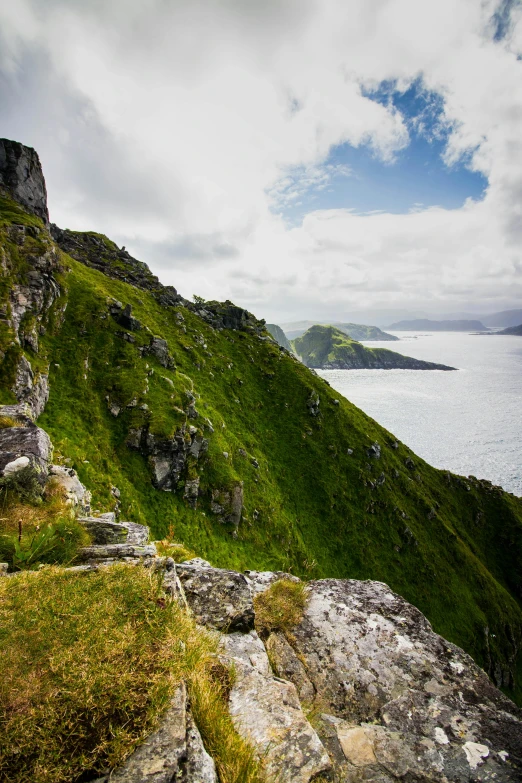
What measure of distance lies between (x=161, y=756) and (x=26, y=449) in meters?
11.9

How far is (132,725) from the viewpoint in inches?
143

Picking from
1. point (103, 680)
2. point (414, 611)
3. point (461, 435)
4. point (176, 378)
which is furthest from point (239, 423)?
point (461, 435)

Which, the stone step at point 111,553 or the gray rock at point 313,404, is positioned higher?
the stone step at point 111,553

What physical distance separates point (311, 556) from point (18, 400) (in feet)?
171

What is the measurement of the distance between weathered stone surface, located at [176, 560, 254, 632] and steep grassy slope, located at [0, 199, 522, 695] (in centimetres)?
2763

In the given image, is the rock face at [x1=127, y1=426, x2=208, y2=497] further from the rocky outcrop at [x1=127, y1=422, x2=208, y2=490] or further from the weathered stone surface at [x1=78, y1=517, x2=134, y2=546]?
the weathered stone surface at [x1=78, y1=517, x2=134, y2=546]

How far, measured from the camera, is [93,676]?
3.79m

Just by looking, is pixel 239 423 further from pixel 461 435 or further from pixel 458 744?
pixel 461 435

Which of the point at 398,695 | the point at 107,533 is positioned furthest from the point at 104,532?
the point at 398,695

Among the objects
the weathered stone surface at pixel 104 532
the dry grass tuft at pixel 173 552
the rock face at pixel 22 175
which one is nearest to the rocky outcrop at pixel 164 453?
the dry grass tuft at pixel 173 552

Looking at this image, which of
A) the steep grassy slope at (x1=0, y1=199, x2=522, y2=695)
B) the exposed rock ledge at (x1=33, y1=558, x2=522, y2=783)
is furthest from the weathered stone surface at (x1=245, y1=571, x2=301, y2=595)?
the steep grassy slope at (x1=0, y1=199, x2=522, y2=695)

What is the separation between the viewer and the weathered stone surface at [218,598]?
7.14m

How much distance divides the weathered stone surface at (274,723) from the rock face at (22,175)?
10644 centimetres

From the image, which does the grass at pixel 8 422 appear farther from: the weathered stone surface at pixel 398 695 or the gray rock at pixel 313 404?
the gray rock at pixel 313 404
